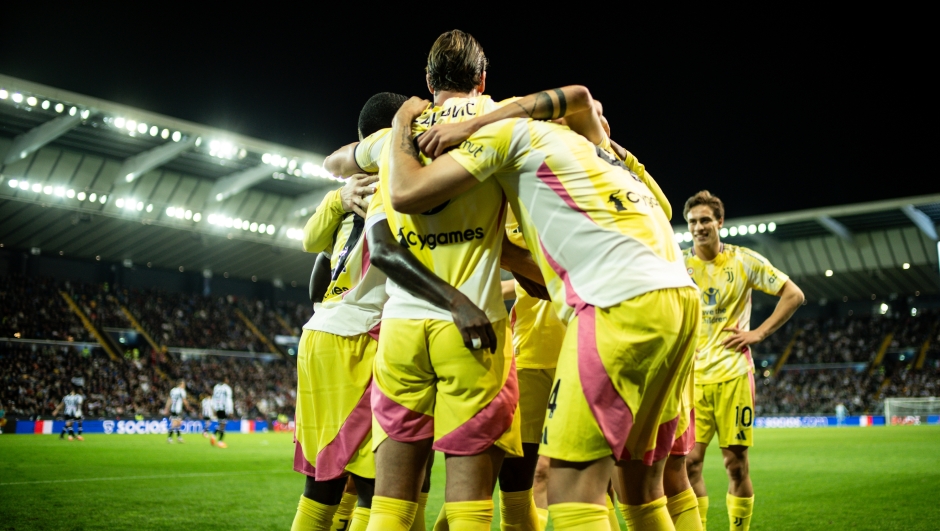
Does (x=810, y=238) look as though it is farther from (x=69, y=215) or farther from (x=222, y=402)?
(x=69, y=215)

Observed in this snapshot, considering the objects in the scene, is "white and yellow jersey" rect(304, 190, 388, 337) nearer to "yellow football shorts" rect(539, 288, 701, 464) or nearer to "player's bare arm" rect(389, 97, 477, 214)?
"player's bare arm" rect(389, 97, 477, 214)

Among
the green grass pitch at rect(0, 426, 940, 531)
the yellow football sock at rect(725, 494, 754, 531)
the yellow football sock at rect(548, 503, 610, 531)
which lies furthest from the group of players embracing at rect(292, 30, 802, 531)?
the green grass pitch at rect(0, 426, 940, 531)

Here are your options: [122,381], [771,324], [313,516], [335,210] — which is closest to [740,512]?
[771,324]

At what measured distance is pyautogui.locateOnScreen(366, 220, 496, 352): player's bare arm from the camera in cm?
279

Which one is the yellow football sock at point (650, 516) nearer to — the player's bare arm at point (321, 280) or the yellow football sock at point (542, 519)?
the yellow football sock at point (542, 519)

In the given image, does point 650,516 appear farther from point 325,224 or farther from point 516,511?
point 325,224

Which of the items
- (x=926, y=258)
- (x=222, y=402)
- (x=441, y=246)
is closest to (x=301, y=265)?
(x=222, y=402)

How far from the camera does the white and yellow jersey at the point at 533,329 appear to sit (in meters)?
4.46

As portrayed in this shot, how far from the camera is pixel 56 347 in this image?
33.1m

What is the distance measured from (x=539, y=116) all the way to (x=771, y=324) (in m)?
4.21

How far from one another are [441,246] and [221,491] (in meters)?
8.17

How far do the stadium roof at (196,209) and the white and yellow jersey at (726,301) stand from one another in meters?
23.8

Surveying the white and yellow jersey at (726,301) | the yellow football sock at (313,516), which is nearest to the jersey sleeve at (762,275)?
the white and yellow jersey at (726,301)

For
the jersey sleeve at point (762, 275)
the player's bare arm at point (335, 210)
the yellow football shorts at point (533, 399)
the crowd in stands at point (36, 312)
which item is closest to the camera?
the player's bare arm at point (335, 210)
